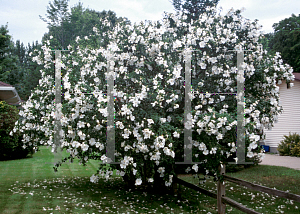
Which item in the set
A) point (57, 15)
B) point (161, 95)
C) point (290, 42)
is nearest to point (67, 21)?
point (57, 15)

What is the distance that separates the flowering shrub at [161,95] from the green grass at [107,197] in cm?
70

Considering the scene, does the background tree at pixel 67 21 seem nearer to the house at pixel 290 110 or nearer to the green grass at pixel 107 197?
the house at pixel 290 110

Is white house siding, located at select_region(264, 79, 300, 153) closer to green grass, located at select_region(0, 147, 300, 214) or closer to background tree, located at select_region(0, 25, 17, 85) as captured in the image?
green grass, located at select_region(0, 147, 300, 214)

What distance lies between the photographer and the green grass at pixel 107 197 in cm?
552

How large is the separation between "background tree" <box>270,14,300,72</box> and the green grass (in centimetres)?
1726

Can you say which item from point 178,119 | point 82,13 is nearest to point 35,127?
point 178,119

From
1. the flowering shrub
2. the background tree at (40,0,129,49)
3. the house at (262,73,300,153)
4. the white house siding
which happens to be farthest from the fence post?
the background tree at (40,0,129,49)

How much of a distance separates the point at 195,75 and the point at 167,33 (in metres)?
1.24


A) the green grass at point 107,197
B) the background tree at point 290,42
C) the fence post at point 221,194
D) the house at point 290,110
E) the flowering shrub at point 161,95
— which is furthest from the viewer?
the background tree at point 290,42

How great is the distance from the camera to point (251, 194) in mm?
7250

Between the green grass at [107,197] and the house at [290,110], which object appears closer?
the green grass at [107,197]

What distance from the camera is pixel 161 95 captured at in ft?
15.5

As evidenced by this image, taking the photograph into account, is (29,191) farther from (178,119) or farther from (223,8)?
(223,8)

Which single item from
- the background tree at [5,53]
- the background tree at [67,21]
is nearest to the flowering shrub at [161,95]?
the background tree at [5,53]
